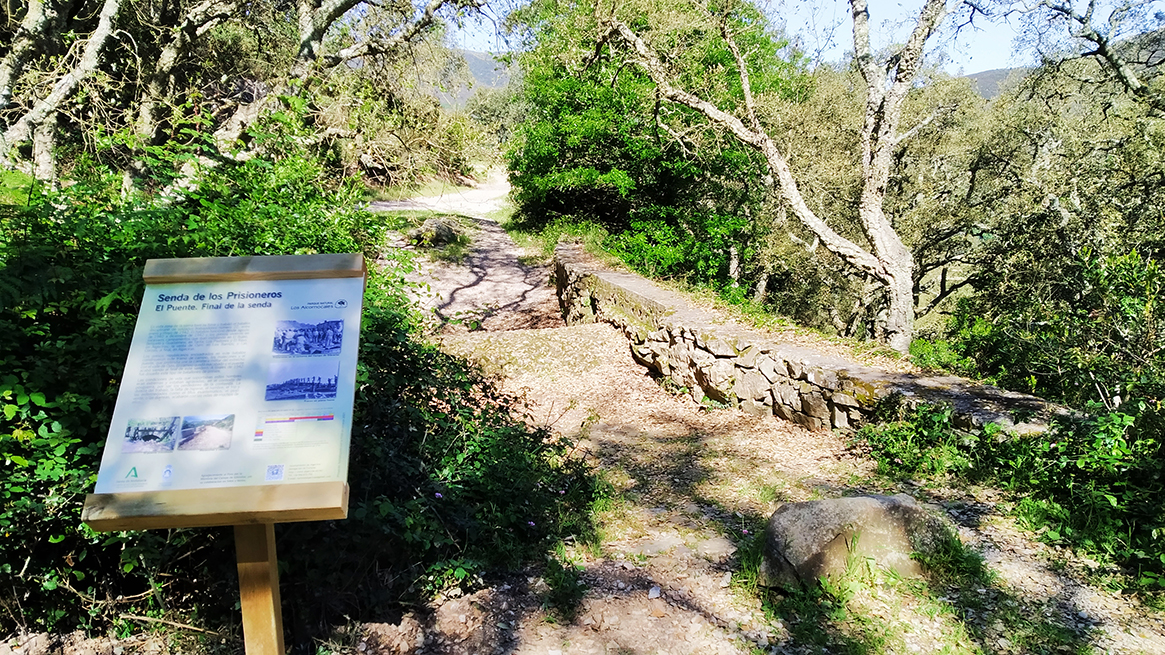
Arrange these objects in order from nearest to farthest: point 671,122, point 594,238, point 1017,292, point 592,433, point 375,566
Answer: point 375,566, point 592,433, point 1017,292, point 671,122, point 594,238

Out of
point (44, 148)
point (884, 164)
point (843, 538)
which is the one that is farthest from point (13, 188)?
point (884, 164)

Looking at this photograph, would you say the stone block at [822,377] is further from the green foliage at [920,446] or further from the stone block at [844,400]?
the green foliage at [920,446]

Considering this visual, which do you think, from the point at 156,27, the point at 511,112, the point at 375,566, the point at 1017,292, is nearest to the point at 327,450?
the point at 375,566

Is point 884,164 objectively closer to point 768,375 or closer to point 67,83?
point 768,375

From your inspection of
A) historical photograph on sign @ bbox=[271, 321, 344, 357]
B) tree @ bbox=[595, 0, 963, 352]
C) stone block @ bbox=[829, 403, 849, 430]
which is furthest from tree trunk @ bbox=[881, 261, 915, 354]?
historical photograph on sign @ bbox=[271, 321, 344, 357]

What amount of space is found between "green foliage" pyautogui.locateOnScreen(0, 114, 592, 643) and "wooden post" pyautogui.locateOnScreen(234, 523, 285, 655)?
0.58m

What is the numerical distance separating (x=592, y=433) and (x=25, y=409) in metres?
4.33

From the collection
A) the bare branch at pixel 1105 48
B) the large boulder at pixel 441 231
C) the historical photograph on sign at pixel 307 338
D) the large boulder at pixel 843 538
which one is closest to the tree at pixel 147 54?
the large boulder at pixel 441 231


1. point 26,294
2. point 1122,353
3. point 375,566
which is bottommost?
point 375,566

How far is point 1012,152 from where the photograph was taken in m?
13.1

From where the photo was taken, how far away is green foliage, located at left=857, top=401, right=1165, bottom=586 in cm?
349

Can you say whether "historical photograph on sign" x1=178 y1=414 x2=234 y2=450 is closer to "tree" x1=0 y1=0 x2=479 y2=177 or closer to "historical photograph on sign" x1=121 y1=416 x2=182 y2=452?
"historical photograph on sign" x1=121 y1=416 x2=182 y2=452

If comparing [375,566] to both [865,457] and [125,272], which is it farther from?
[865,457]

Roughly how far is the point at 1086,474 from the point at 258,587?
441cm
